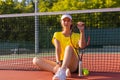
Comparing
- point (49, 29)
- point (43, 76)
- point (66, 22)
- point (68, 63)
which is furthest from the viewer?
point (49, 29)

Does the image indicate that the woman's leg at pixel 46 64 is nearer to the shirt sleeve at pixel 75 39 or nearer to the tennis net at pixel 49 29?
the shirt sleeve at pixel 75 39

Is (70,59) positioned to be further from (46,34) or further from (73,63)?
(46,34)

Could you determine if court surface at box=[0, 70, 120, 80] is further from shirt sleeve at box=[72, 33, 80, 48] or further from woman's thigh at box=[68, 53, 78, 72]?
shirt sleeve at box=[72, 33, 80, 48]

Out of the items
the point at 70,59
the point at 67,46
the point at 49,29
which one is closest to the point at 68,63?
the point at 70,59

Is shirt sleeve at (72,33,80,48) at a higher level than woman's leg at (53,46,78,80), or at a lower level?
higher

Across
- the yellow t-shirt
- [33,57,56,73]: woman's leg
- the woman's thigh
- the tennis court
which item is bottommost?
the tennis court

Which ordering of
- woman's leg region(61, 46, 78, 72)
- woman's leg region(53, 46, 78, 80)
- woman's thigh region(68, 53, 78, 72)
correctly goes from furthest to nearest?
1. woman's thigh region(68, 53, 78, 72)
2. woman's leg region(61, 46, 78, 72)
3. woman's leg region(53, 46, 78, 80)

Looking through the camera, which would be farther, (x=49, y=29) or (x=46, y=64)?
(x=49, y=29)

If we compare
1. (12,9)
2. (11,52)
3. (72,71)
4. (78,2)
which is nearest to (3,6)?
(12,9)

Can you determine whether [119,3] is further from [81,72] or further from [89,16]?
[81,72]

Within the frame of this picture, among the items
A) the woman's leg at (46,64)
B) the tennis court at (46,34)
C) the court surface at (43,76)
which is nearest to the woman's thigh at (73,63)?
the court surface at (43,76)

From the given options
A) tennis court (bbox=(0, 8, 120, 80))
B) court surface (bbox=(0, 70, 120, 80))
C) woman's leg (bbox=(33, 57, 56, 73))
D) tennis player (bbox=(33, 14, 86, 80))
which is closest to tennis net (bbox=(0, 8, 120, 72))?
tennis court (bbox=(0, 8, 120, 80))

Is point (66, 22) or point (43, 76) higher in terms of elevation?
point (66, 22)

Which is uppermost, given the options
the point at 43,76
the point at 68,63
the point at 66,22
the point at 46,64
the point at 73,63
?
the point at 66,22
